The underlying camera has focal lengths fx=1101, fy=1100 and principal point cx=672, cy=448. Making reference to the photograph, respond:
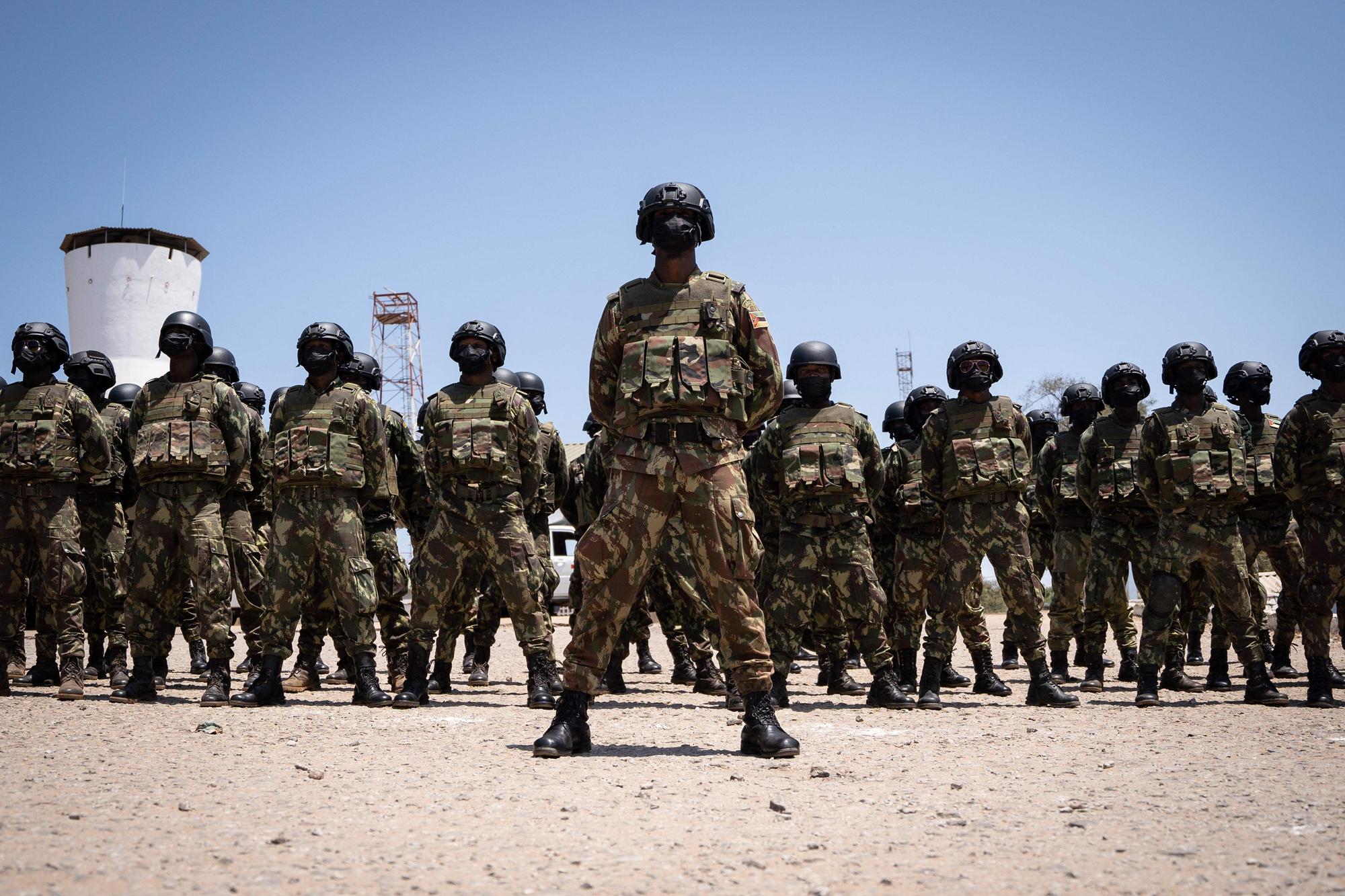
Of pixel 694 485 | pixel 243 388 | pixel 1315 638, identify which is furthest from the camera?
pixel 243 388

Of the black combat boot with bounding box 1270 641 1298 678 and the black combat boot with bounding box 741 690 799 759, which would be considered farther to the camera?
the black combat boot with bounding box 1270 641 1298 678

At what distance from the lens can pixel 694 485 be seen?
5812mm

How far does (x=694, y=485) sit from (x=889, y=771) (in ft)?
5.68

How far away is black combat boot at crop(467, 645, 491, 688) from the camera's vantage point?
1070cm

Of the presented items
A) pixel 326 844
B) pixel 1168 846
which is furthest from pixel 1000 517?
pixel 326 844

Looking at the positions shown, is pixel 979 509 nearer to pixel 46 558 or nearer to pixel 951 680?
pixel 951 680

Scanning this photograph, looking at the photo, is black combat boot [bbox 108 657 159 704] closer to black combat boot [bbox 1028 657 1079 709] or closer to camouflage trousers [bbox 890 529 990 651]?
camouflage trousers [bbox 890 529 990 651]

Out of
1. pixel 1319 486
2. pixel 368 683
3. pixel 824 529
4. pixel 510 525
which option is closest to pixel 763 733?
pixel 824 529

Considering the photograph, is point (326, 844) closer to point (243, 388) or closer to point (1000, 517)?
point (1000, 517)

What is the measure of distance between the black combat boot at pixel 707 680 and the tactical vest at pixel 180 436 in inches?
161

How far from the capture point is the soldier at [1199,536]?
8.41 m

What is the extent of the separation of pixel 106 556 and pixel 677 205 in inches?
287

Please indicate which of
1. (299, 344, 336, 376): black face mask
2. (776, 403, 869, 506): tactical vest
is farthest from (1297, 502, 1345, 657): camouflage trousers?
(299, 344, 336, 376): black face mask

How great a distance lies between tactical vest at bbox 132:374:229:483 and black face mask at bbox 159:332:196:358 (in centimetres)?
23
